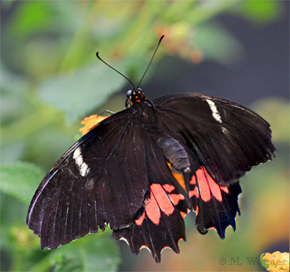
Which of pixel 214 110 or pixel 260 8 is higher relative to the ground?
pixel 260 8

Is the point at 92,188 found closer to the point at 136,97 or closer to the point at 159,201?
the point at 159,201

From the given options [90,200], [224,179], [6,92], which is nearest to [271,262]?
[224,179]

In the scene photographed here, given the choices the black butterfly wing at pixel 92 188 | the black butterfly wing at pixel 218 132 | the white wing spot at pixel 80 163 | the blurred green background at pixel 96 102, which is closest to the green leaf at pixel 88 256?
the blurred green background at pixel 96 102

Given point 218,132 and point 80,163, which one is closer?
point 80,163

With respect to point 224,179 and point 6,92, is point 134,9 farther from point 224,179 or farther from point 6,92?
point 224,179

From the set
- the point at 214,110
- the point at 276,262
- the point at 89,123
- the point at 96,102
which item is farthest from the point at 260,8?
the point at 276,262
